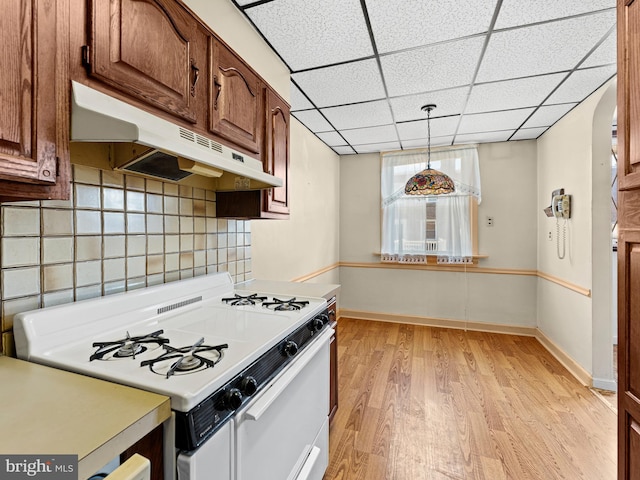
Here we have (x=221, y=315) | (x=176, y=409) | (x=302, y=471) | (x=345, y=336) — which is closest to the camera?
(x=176, y=409)

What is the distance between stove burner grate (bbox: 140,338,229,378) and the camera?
2.58 feet

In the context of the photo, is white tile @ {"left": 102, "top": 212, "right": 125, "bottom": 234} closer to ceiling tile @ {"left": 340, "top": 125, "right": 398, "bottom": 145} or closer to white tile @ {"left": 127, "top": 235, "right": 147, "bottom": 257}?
white tile @ {"left": 127, "top": 235, "right": 147, "bottom": 257}

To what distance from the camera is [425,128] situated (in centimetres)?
318

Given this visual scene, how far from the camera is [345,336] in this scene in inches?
140

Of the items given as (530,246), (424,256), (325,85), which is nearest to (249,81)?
(325,85)

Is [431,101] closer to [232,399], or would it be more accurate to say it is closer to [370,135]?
[370,135]

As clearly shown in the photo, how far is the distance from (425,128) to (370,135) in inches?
23.3

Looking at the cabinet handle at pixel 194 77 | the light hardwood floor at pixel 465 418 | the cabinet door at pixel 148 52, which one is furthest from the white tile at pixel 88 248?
the light hardwood floor at pixel 465 418

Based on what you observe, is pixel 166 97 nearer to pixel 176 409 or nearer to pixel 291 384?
pixel 176 409

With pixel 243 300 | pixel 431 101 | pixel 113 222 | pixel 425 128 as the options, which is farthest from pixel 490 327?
pixel 113 222

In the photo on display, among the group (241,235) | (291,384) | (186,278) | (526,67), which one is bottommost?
(291,384)

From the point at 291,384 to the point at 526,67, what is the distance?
7.96 feet

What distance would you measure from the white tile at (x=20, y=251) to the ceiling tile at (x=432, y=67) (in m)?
2.02

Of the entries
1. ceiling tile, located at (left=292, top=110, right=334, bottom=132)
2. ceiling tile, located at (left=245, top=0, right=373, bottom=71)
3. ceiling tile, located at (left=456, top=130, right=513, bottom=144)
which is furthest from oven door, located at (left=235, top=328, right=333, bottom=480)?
ceiling tile, located at (left=456, top=130, right=513, bottom=144)
